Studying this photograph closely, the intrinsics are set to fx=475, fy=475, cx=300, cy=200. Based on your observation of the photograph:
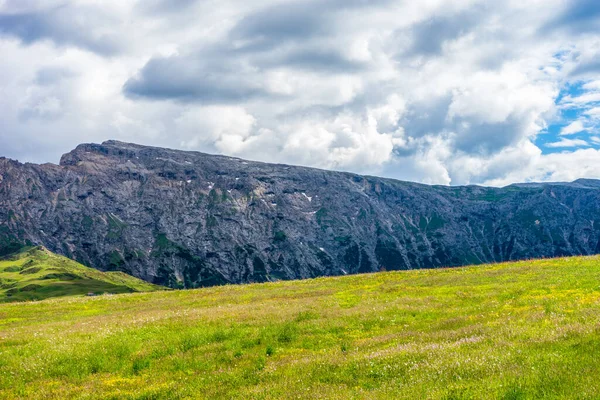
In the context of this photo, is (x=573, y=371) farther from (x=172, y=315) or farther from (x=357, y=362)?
(x=172, y=315)

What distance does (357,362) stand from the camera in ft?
57.4

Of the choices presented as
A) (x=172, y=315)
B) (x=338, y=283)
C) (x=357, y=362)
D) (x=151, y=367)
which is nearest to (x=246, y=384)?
(x=357, y=362)

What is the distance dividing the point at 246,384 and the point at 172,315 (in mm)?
18447

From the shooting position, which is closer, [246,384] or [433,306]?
[246,384]

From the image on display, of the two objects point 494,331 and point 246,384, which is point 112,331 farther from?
point 494,331

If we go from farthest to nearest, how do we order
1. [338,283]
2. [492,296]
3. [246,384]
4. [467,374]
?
[338,283]
[492,296]
[246,384]
[467,374]

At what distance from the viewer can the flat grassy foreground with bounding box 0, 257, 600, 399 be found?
556 inches

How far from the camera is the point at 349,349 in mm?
21000

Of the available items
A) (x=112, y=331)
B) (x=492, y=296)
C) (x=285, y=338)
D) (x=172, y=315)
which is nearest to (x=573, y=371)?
(x=285, y=338)

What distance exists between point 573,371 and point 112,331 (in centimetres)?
2465

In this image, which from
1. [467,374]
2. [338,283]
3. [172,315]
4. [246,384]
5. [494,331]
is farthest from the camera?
[338,283]

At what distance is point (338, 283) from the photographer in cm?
5272

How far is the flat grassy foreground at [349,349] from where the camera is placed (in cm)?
1412

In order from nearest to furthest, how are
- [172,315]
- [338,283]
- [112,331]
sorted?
[112,331] < [172,315] < [338,283]
